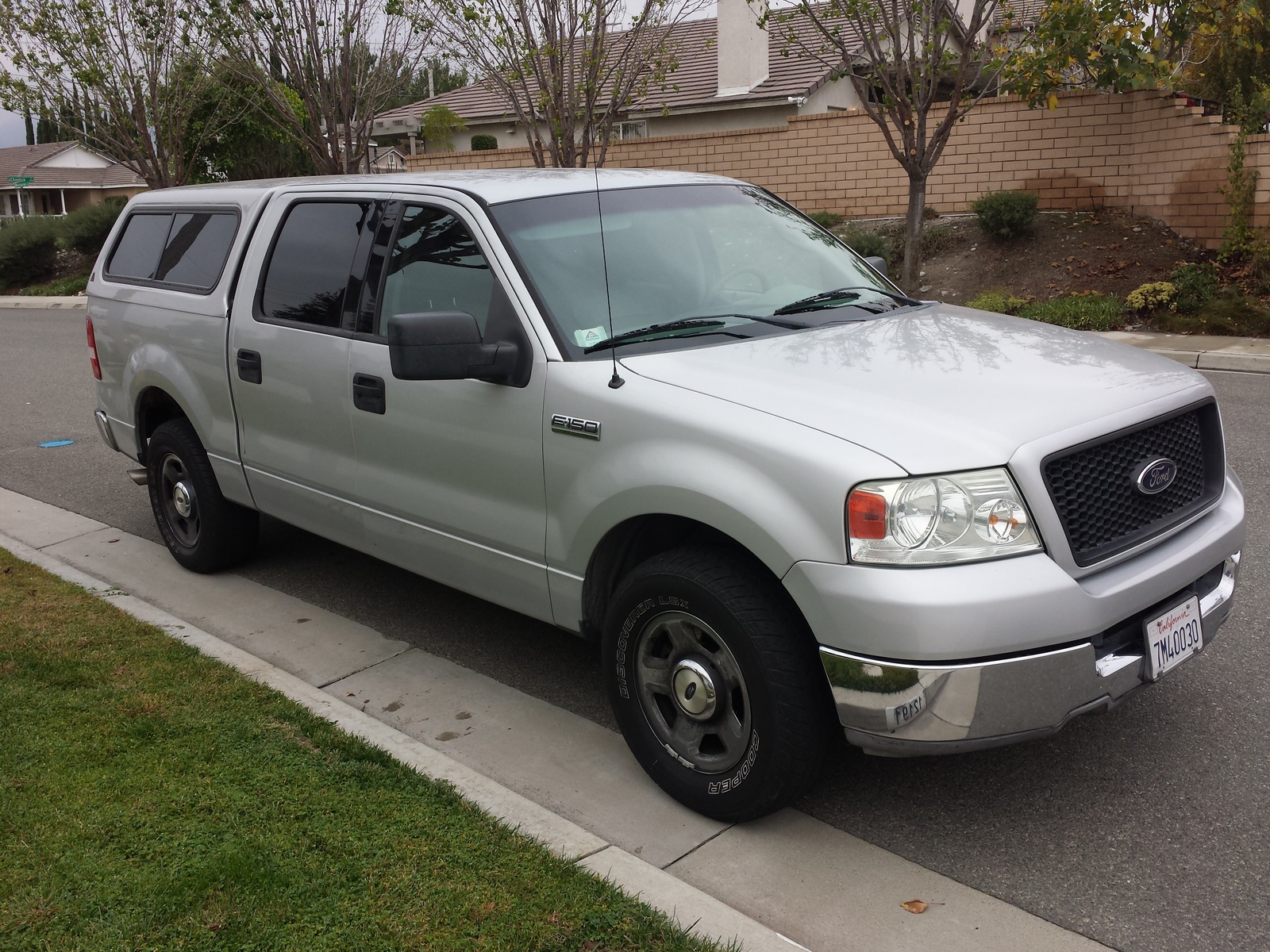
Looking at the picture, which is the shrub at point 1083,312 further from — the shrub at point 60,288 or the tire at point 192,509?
the shrub at point 60,288

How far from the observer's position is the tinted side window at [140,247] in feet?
19.8

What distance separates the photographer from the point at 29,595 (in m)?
5.41

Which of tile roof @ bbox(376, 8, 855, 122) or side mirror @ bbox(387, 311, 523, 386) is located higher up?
tile roof @ bbox(376, 8, 855, 122)

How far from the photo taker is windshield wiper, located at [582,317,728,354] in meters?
3.85

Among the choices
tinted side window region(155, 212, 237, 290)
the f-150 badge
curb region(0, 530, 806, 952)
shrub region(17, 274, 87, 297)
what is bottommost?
curb region(0, 530, 806, 952)

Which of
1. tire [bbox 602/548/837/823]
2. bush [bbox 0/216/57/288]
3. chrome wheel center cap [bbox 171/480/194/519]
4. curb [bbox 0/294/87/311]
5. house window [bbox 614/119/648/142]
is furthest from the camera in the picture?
bush [bbox 0/216/57/288]

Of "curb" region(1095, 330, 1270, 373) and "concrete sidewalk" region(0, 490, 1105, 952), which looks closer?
"concrete sidewalk" region(0, 490, 1105, 952)

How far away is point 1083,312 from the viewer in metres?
13.6

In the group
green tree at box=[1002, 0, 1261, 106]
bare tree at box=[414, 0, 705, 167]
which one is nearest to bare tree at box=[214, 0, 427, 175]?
bare tree at box=[414, 0, 705, 167]

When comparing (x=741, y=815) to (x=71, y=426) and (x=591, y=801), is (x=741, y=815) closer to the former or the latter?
(x=591, y=801)

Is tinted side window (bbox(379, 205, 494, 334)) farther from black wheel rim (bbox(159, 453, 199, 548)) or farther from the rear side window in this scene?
black wheel rim (bbox(159, 453, 199, 548))

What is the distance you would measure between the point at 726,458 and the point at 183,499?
12.3 ft

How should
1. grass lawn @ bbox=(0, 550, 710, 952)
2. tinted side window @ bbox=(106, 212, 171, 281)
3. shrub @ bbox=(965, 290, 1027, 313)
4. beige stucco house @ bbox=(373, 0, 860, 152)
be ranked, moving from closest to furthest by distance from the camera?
grass lawn @ bbox=(0, 550, 710, 952) → tinted side window @ bbox=(106, 212, 171, 281) → shrub @ bbox=(965, 290, 1027, 313) → beige stucco house @ bbox=(373, 0, 860, 152)

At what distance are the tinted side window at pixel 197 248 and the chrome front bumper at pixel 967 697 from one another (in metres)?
3.78
